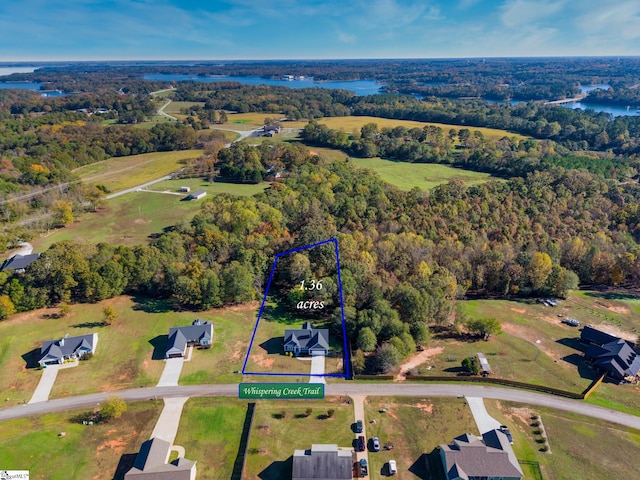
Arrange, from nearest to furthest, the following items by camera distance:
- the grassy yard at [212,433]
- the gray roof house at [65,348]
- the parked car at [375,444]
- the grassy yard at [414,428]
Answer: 1. the grassy yard at [414,428]
2. the grassy yard at [212,433]
3. the parked car at [375,444]
4. the gray roof house at [65,348]

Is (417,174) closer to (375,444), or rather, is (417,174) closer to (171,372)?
(171,372)

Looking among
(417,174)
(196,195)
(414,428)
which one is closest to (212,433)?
(414,428)

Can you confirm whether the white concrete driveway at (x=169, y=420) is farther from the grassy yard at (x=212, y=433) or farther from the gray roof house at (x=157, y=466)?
the gray roof house at (x=157, y=466)

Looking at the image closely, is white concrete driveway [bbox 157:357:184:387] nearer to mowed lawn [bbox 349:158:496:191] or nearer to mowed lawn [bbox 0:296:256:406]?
mowed lawn [bbox 0:296:256:406]

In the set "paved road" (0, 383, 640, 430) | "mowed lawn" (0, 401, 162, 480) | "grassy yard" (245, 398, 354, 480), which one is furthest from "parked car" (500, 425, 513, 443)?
"mowed lawn" (0, 401, 162, 480)

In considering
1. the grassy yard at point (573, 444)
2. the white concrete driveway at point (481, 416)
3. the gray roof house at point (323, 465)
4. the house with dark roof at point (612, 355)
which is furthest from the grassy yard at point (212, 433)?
the house with dark roof at point (612, 355)

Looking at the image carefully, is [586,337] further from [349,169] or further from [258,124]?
[258,124]

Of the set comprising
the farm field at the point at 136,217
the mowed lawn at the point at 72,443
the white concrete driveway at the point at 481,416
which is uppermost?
the farm field at the point at 136,217
